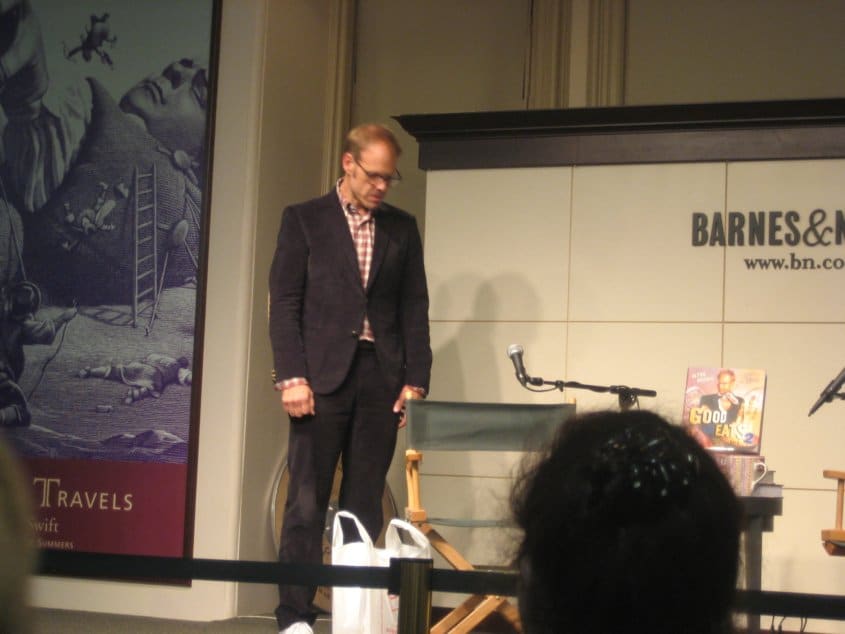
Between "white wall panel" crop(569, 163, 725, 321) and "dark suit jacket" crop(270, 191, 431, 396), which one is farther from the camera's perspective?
"white wall panel" crop(569, 163, 725, 321)

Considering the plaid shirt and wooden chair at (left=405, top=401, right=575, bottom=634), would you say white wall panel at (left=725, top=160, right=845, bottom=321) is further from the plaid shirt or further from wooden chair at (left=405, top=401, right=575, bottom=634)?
the plaid shirt

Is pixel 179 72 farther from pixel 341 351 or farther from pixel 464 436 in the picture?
pixel 464 436

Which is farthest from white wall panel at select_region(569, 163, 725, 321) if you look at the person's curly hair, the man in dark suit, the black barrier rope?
the person's curly hair

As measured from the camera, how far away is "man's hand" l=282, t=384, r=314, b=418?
12.2 ft

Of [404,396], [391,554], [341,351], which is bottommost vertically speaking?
[391,554]

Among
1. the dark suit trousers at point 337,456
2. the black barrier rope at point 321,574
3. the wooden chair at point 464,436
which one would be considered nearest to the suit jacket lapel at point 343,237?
the dark suit trousers at point 337,456

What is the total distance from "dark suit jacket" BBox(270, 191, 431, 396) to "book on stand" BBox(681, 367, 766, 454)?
0.88m

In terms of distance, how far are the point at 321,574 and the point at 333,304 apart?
6.62 ft

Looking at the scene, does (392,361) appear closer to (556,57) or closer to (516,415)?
(516,415)

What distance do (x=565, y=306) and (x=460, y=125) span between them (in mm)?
911

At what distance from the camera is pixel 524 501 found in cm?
99

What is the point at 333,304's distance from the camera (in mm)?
3822

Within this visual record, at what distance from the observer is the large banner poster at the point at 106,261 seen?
491cm

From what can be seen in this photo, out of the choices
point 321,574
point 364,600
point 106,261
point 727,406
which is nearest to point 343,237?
point 364,600
